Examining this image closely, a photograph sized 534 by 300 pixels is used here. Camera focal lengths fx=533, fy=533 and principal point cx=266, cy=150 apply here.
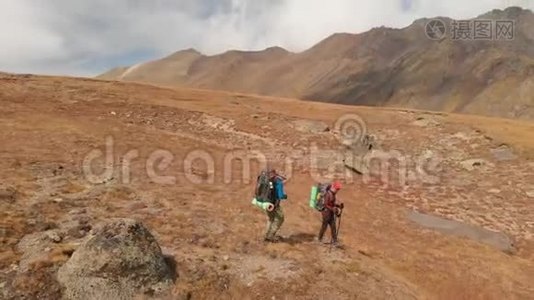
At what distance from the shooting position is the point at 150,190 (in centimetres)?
2036

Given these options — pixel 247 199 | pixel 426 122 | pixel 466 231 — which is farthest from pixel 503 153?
pixel 247 199

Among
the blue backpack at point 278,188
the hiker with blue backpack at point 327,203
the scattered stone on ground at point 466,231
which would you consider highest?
the blue backpack at point 278,188

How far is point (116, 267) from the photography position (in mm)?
12336

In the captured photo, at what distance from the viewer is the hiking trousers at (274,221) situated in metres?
15.9

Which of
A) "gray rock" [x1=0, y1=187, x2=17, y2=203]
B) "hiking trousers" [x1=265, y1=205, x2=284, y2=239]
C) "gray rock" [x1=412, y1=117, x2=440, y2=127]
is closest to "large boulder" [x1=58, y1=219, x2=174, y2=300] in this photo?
"hiking trousers" [x1=265, y1=205, x2=284, y2=239]

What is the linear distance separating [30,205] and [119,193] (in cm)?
340

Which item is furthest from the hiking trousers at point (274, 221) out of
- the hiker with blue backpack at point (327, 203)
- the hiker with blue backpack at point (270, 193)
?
the hiker with blue backpack at point (327, 203)

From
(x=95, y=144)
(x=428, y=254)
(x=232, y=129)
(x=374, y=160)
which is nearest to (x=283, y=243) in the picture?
(x=428, y=254)

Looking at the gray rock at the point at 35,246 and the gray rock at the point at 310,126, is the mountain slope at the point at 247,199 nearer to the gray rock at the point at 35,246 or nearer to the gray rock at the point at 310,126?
the gray rock at the point at 35,246

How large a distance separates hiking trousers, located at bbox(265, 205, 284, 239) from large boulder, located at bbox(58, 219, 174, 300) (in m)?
3.93

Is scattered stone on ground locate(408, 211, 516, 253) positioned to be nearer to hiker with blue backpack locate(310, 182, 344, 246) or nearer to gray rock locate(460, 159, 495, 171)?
hiker with blue backpack locate(310, 182, 344, 246)

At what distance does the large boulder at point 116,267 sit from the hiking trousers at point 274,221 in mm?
3927

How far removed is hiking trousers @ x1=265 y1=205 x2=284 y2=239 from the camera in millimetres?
15875

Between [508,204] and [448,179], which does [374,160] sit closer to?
[448,179]
